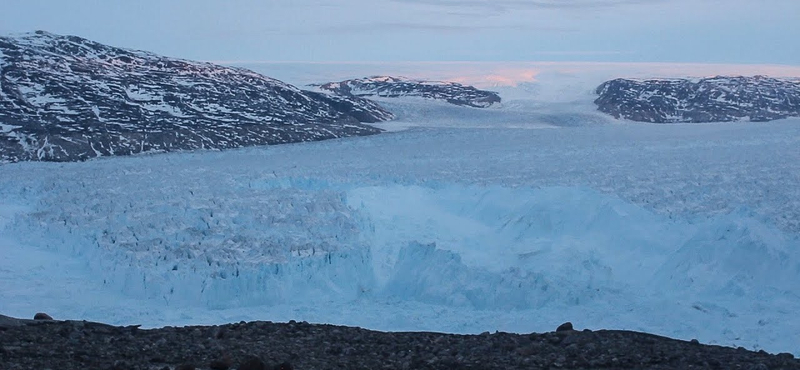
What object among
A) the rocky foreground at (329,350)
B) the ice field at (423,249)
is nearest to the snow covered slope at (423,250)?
the ice field at (423,249)

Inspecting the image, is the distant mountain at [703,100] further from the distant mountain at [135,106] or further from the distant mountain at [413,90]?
the distant mountain at [135,106]

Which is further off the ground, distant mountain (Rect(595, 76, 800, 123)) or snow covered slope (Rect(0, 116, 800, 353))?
distant mountain (Rect(595, 76, 800, 123))

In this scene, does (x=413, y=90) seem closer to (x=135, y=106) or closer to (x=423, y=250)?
(x=135, y=106)

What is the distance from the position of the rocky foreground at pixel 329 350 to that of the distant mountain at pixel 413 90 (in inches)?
1386

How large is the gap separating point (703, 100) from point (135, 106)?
25.2 metres

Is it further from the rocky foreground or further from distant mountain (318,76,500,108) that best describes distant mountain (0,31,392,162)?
the rocky foreground

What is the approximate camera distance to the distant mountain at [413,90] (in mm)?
41906

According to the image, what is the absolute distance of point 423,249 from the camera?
973cm

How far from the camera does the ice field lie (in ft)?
27.0

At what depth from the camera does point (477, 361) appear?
520 cm

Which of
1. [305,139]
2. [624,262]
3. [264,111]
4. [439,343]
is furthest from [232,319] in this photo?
[264,111]

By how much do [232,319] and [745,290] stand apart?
Answer: 16.4ft

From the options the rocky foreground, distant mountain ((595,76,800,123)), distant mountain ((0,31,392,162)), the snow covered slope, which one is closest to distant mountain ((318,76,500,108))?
distant mountain ((595,76,800,123))

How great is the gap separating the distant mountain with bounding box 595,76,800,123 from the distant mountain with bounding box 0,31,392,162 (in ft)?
39.5
